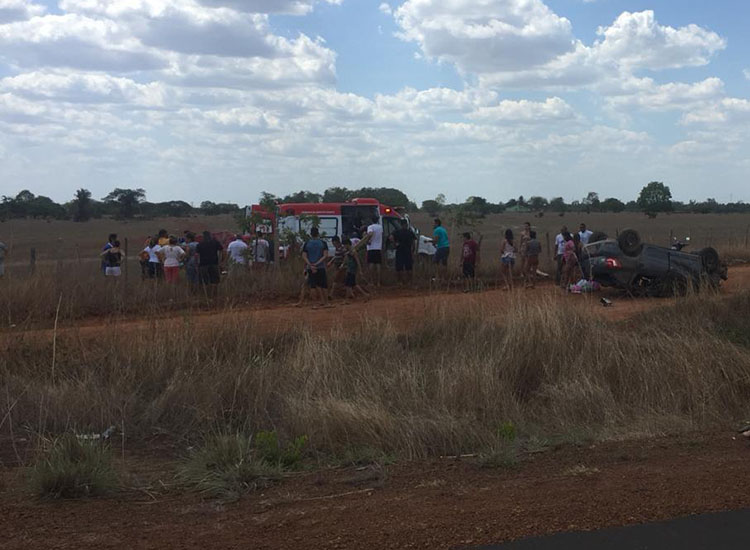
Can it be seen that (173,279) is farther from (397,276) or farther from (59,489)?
(59,489)

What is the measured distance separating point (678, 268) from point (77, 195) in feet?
194

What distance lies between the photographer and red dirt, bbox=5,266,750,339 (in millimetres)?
11008

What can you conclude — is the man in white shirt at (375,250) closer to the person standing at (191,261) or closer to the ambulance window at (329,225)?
the ambulance window at (329,225)

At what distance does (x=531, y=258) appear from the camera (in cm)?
1908

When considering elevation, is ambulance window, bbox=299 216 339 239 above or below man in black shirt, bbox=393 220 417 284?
above

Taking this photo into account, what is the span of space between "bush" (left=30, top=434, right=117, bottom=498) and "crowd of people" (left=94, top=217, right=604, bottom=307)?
31.4ft

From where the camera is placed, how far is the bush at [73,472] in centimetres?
604

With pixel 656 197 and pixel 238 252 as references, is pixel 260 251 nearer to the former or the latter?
pixel 238 252

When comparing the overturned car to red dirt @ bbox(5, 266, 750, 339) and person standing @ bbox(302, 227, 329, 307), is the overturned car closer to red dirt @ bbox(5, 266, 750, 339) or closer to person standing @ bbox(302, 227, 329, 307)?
red dirt @ bbox(5, 266, 750, 339)

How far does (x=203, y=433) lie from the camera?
8.06 meters

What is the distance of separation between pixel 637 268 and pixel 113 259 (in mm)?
11274

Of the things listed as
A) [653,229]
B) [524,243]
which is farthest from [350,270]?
[653,229]

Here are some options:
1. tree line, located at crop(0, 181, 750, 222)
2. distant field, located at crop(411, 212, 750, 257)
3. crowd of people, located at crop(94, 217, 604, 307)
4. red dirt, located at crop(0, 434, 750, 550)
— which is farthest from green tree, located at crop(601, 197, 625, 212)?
red dirt, located at crop(0, 434, 750, 550)

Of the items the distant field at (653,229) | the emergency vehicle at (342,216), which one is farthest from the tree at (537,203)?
the emergency vehicle at (342,216)
